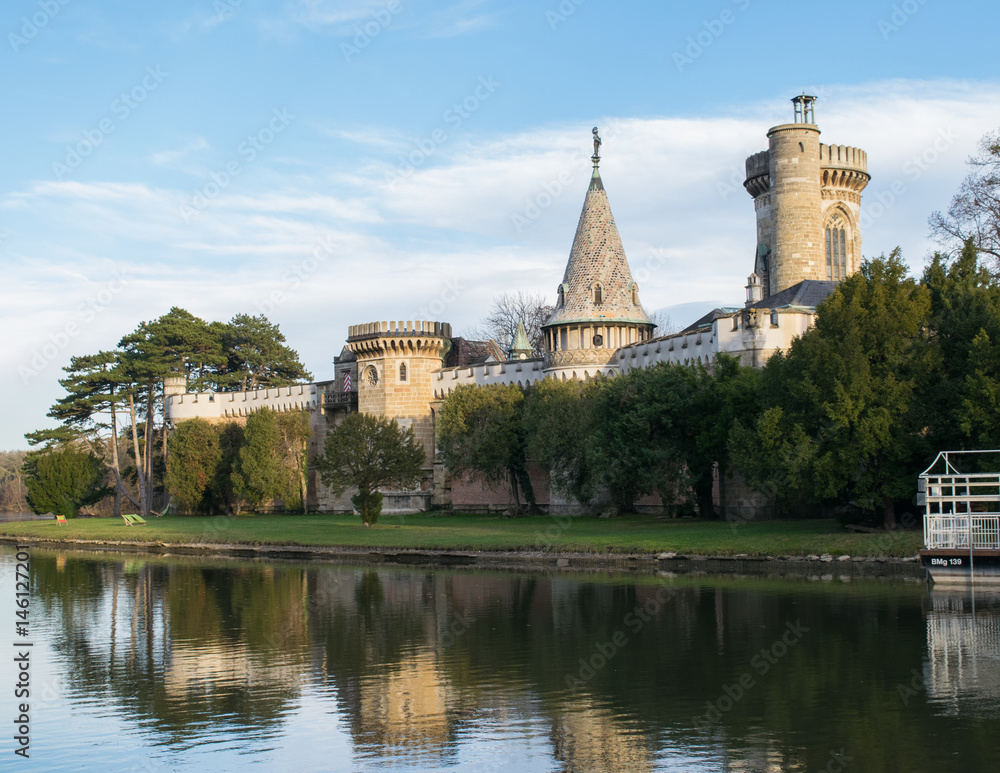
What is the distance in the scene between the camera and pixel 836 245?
180 ft

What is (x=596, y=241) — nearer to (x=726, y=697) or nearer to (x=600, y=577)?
(x=600, y=577)

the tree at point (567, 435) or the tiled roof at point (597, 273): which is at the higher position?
the tiled roof at point (597, 273)

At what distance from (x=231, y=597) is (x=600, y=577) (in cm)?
794

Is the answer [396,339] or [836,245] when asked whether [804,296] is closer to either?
[836,245]

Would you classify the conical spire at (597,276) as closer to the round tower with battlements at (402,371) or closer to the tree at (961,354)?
the round tower with battlements at (402,371)

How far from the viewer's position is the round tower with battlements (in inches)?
2108

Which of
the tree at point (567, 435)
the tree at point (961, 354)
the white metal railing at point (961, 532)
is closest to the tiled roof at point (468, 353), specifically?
the tree at point (567, 435)

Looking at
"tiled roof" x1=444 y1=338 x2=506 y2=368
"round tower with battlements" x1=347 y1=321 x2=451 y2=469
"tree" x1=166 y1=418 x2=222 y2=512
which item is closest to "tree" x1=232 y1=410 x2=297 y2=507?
"tree" x1=166 y1=418 x2=222 y2=512

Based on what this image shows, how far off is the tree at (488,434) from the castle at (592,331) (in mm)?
1558

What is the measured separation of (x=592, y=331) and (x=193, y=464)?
24857 mm

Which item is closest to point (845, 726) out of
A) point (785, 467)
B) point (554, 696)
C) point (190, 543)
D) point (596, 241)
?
point (554, 696)

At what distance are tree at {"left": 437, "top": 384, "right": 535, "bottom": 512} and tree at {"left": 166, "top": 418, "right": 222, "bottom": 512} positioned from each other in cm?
1774

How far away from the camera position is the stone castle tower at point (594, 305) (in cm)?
4588

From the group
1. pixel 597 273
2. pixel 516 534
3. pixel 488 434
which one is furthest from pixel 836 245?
pixel 516 534
